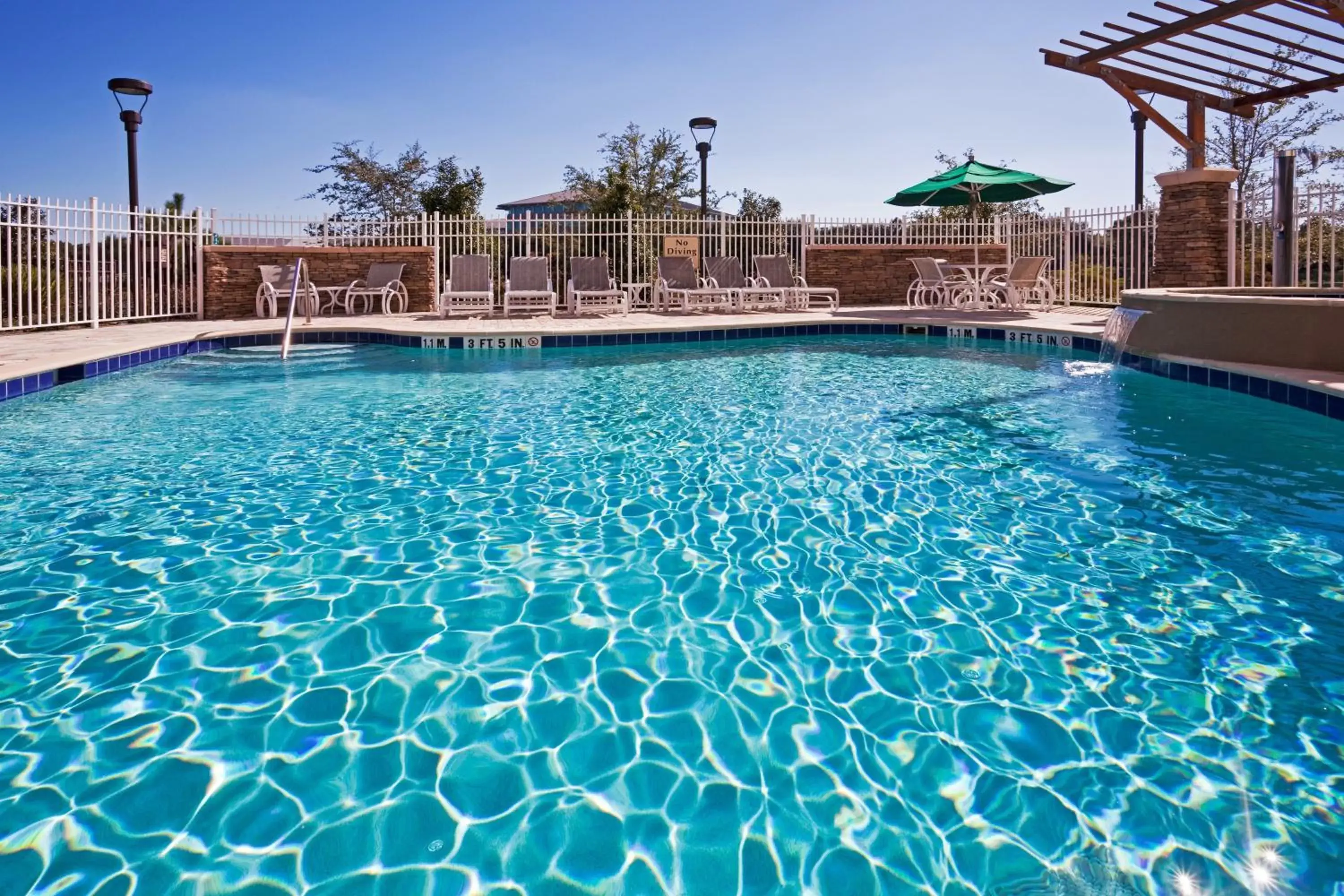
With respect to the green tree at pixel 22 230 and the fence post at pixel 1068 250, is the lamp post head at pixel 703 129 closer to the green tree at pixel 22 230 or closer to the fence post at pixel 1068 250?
the fence post at pixel 1068 250

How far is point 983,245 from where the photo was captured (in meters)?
15.3

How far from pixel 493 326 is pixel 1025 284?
723cm

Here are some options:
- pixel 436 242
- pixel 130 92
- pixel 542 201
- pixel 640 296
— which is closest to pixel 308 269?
pixel 436 242

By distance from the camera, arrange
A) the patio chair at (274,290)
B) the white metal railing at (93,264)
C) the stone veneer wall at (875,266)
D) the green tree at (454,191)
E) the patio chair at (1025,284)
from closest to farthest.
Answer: the white metal railing at (93,264)
the patio chair at (1025,284)
the patio chair at (274,290)
the stone veneer wall at (875,266)
the green tree at (454,191)

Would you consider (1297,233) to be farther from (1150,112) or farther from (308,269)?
(308,269)

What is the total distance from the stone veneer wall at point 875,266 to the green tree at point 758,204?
9926mm

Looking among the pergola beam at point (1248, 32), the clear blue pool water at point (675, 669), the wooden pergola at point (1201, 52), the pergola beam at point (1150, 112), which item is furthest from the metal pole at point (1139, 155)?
the clear blue pool water at point (675, 669)

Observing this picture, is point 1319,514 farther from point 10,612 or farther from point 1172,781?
point 10,612

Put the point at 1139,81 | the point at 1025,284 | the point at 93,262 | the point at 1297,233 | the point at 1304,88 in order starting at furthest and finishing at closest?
the point at 1025,284
the point at 1139,81
the point at 93,262
the point at 1297,233
the point at 1304,88

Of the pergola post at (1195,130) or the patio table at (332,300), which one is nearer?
the pergola post at (1195,130)

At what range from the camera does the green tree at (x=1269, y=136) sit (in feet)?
63.6

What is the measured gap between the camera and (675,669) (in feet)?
7.50

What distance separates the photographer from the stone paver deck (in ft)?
27.3

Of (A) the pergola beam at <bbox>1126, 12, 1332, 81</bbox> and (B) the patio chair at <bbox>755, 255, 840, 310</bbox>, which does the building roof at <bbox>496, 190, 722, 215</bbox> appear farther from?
(A) the pergola beam at <bbox>1126, 12, 1332, 81</bbox>
